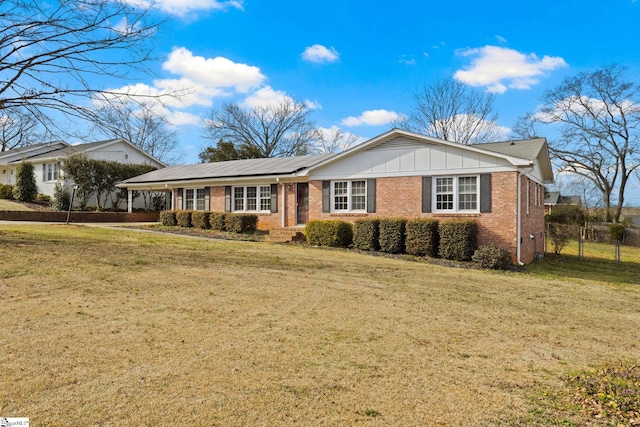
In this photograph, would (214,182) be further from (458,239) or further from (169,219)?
(458,239)

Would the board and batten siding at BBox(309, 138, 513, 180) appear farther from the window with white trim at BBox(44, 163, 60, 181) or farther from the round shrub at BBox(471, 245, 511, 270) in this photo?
the window with white trim at BBox(44, 163, 60, 181)

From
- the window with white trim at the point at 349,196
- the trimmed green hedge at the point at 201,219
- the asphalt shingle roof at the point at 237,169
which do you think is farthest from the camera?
the trimmed green hedge at the point at 201,219

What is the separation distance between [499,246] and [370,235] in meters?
4.43

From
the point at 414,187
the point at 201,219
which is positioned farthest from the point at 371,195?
the point at 201,219

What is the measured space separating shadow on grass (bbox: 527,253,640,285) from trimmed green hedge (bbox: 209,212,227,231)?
1329 centimetres

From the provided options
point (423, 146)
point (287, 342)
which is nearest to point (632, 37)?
point (423, 146)

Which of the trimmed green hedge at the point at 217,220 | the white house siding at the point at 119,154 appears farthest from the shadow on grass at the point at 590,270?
the white house siding at the point at 119,154

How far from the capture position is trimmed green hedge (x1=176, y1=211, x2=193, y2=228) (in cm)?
2188

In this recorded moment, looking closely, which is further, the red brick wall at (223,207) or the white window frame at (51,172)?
the white window frame at (51,172)

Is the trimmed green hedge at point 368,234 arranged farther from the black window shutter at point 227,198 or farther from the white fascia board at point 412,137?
the black window shutter at point 227,198

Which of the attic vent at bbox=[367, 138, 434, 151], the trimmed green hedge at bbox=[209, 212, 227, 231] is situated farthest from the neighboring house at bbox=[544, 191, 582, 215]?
the trimmed green hedge at bbox=[209, 212, 227, 231]

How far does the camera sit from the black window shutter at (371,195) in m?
16.5

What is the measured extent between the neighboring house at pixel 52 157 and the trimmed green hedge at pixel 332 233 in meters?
21.1

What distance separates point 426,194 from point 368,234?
102 inches
